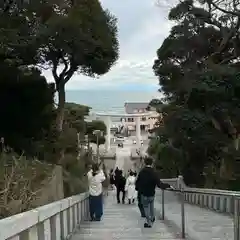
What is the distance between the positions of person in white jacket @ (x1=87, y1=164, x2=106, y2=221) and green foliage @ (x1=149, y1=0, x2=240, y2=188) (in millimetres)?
8231

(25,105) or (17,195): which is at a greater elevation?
(25,105)

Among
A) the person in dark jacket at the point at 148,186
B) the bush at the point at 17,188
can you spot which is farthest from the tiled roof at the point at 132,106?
the bush at the point at 17,188

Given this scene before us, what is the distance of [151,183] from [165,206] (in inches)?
143

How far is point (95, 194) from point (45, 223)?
767 centimetres

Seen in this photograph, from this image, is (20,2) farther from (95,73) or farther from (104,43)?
(95,73)

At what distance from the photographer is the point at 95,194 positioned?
580 inches

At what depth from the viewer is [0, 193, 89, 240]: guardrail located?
4.81m

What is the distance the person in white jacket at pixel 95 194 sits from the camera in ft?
48.0

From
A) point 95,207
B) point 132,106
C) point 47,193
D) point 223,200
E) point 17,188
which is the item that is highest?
point 132,106

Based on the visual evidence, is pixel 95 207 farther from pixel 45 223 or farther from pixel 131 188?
pixel 131 188

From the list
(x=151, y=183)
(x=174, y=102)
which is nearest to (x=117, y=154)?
(x=174, y=102)

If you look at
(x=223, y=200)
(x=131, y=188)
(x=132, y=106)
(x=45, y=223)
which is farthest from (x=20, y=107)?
(x=132, y=106)

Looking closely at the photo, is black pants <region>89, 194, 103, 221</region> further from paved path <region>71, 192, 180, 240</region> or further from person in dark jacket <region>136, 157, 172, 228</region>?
person in dark jacket <region>136, 157, 172, 228</region>

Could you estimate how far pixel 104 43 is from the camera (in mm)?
27141
